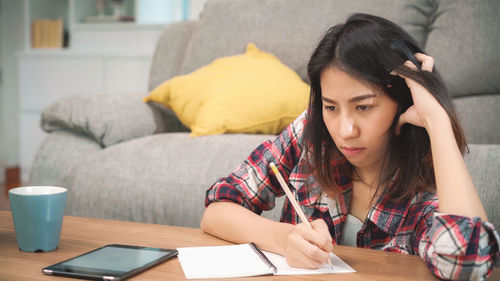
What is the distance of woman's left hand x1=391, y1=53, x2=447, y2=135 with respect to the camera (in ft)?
2.79

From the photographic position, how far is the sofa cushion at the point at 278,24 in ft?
6.37

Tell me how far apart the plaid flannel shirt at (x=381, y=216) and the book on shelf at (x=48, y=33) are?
3.29 m

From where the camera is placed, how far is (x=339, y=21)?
1.98 meters

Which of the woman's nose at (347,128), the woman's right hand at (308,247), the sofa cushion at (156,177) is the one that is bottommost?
the sofa cushion at (156,177)

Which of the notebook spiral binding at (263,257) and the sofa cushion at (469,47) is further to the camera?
the sofa cushion at (469,47)

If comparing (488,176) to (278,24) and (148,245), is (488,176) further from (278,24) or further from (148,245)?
(278,24)

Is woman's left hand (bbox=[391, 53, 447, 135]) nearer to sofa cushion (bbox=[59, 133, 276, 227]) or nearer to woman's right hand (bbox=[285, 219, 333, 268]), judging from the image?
woman's right hand (bbox=[285, 219, 333, 268])

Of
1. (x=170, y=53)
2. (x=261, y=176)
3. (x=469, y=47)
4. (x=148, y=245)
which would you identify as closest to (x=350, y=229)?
(x=261, y=176)

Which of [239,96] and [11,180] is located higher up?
[239,96]

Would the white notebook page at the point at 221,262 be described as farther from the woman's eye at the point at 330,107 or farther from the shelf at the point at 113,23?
the shelf at the point at 113,23

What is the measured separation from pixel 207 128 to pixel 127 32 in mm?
2302

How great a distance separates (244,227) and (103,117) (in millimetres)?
1138

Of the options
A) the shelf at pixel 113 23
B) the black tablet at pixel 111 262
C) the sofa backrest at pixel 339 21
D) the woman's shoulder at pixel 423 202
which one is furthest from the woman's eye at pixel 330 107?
the shelf at pixel 113 23

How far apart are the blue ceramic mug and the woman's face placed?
45cm
